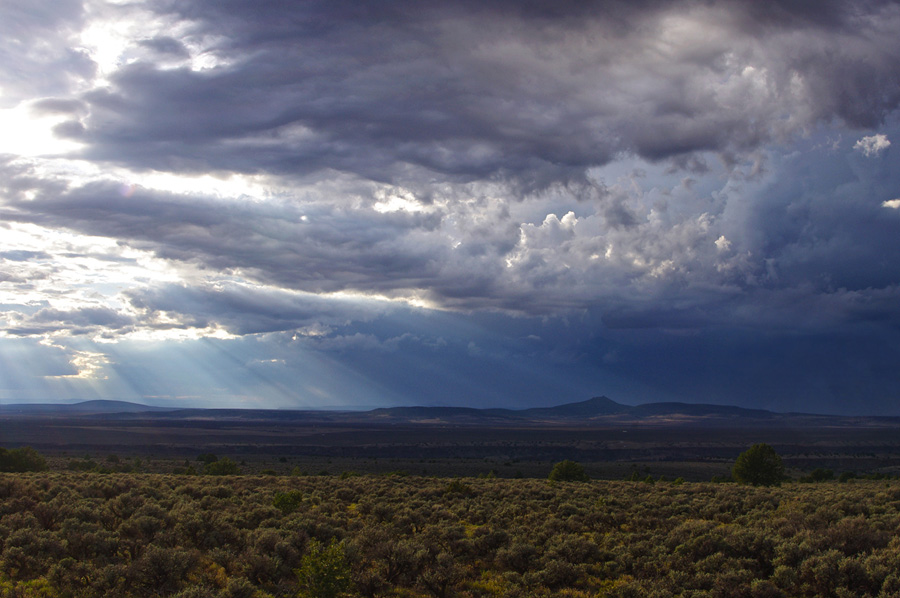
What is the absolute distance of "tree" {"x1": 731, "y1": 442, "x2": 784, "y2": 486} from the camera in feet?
174

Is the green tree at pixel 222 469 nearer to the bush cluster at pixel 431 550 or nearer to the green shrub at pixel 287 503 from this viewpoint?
the bush cluster at pixel 431 550

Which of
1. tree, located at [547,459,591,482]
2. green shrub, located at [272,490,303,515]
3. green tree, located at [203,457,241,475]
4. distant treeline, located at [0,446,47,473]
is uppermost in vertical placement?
green shrub, located at [272,490,303,515]

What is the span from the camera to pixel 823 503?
26.4m

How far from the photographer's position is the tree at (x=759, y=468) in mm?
52938

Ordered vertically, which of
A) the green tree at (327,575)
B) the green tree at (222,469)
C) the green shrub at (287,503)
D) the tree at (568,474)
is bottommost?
the green tree at (222,469)

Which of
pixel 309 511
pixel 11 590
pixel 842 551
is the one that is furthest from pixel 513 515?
pixel 11 590

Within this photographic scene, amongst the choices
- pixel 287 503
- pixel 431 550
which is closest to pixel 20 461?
pixel 287 503

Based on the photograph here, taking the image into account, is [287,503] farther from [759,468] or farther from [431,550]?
[759,468]

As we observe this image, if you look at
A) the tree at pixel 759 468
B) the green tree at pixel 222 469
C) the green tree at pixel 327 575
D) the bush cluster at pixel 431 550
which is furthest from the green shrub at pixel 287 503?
the tree at pixel 759 468

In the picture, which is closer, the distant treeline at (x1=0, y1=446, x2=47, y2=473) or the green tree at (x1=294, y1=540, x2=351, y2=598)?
the green tree at (x1=294, y1=540, x2=351, y2=598)

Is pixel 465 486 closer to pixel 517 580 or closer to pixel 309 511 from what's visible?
pixel 309 511

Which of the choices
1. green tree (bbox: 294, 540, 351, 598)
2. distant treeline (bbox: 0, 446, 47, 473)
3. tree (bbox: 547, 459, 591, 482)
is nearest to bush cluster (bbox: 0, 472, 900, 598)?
green tree (bbox: 294, 540, 351, 598)

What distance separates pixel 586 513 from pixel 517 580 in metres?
9.75

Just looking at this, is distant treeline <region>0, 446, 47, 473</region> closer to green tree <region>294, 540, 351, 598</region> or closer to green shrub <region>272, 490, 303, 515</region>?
green shrub <region>272, 490, 303, 515</region>
